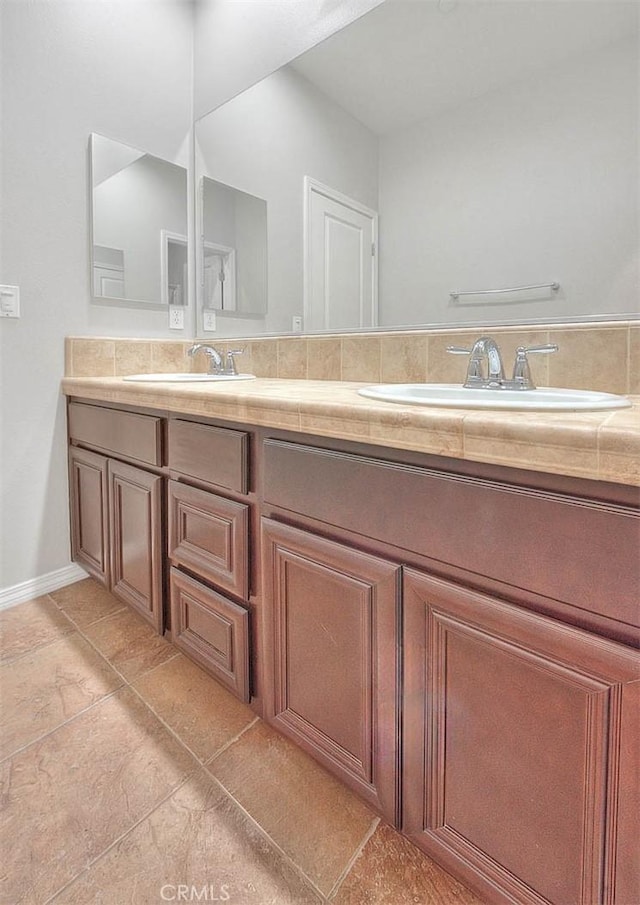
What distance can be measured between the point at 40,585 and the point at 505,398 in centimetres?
179

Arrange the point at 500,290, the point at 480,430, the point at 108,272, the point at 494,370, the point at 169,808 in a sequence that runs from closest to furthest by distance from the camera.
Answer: the point at 480,430 → the point at 169,808 → the point at 494,370 → the point at 500,290 → the point at 108,272

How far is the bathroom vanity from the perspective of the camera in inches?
21.9

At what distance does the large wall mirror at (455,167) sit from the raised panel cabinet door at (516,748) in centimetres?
83

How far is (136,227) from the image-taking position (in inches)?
76.5

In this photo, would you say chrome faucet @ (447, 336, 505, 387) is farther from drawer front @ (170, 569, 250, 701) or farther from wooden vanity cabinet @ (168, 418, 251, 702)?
drawer front @ (170, 569, 250, 701)

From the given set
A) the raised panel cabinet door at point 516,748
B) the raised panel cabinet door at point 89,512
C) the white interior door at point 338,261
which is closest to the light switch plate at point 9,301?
the raised panel cabinet door at point 89,512

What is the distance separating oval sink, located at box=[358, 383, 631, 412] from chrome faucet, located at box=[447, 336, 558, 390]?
3 cm

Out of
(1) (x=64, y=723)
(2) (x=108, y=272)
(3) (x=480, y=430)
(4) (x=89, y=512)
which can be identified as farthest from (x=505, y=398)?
(2) (x=108, y=272)

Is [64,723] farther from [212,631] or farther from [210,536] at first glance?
[210,536]

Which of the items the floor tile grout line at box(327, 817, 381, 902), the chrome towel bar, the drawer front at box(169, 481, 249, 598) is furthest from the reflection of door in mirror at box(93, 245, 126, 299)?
the floor tile grout line at box(327, 817, 381, 902)

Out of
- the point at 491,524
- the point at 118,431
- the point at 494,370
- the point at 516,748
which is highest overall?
the point at 494,370

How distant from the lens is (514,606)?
2.01 feet

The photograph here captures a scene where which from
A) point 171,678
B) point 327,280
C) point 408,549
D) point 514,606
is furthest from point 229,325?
point 514,606

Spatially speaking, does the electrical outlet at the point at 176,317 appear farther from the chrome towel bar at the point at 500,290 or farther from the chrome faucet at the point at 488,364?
the chrome faucet at the point at 488,364
